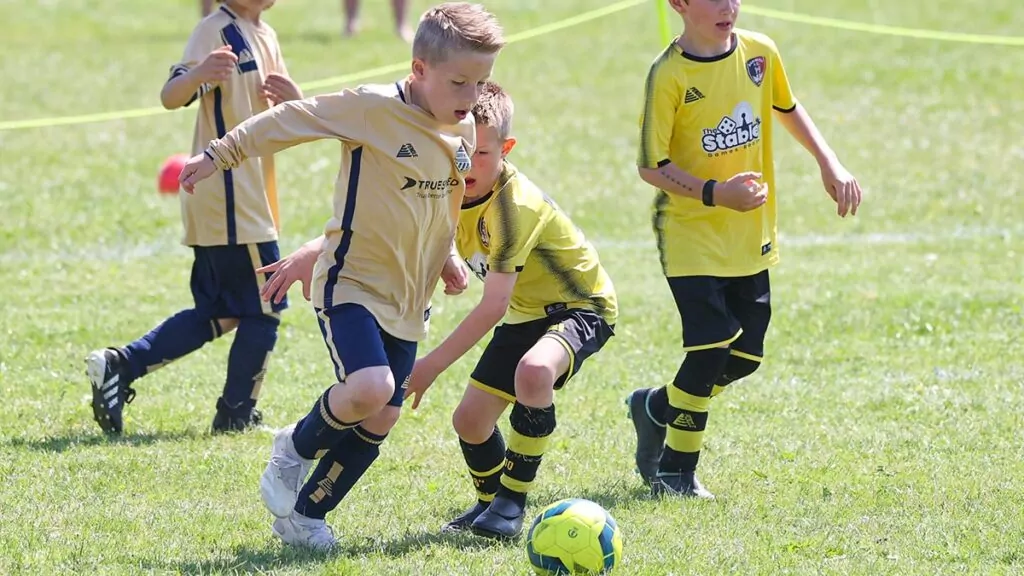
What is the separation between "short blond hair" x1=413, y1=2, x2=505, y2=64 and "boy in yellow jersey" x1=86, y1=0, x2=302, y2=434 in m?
2.01

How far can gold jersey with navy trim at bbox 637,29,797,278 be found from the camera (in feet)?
18.2

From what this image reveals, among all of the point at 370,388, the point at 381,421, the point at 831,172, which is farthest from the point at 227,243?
the point at 831,172

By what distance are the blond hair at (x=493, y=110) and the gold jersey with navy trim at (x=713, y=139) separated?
688 mm

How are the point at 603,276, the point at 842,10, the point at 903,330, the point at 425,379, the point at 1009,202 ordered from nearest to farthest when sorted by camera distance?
the point at 425,379
the point at 603,276
the point at 903,330
the point at 1009,202
the point at 842,10

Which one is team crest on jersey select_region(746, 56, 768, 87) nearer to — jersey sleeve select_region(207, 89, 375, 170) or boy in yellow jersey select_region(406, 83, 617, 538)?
boy in yellow jersey select_region(406, 83, 617, 538)

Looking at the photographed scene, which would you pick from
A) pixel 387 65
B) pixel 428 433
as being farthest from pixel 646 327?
pixel 387 65

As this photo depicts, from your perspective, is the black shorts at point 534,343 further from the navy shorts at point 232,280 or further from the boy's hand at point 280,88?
the navy shorts at point 232,280

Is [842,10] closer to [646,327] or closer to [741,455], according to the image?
[646,327]

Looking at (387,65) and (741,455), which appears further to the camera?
(387,65)

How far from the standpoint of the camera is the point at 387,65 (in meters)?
18.4

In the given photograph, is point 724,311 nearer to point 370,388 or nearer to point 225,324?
point 370,388

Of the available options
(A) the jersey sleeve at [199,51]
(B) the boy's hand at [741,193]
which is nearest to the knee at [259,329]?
(A) the jersey sleeve at [199,51]

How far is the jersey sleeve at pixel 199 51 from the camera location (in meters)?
6.47

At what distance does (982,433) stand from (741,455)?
114 centimetres
